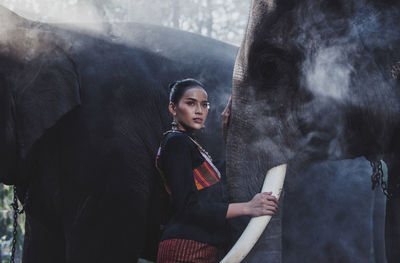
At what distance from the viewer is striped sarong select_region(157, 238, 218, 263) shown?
163cm

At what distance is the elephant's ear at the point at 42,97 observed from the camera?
224 cm

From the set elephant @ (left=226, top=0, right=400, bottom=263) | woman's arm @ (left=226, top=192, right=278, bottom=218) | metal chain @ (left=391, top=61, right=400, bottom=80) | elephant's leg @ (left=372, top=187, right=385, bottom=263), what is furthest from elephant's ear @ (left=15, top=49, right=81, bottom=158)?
elephant's leg @ (left=372, top=187, right=385, bottom=263)

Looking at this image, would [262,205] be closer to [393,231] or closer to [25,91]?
[393,231]

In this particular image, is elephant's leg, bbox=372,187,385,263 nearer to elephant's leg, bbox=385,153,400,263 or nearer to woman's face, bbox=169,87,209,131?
elephant's leg, bbox=385,153,400,263

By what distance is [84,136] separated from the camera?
2.30m

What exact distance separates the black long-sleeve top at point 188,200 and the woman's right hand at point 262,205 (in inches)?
3.1

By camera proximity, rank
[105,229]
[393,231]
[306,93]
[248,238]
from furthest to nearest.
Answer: [105,229] < [393,231] < [306,93] < [248,238]

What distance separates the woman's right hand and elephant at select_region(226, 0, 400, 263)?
17 cm

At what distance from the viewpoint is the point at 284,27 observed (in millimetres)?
1834

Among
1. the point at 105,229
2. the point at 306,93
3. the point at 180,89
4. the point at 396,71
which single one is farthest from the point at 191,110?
the point at 105,229

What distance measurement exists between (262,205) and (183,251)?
28 centimetres

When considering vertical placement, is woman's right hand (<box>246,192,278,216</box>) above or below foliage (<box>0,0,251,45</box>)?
below

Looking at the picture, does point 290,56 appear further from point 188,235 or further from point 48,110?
point 48,110

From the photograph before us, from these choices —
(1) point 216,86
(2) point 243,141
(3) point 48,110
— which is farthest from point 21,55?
(2) point 243,141
